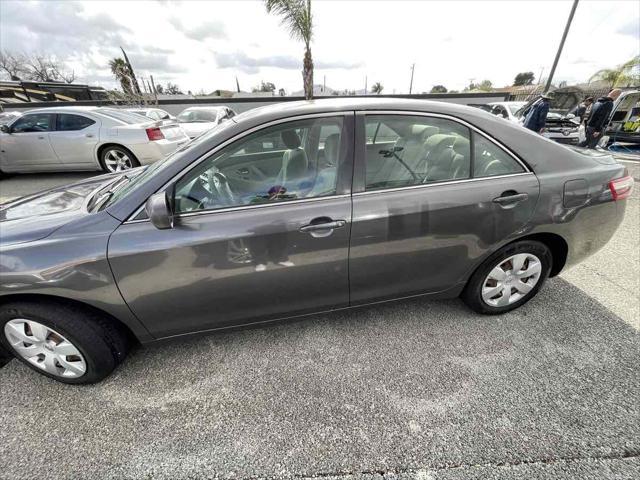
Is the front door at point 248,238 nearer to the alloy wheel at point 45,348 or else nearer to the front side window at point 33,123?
the alloy wheel at point 45,348

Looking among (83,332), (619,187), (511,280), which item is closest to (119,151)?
(83,332)

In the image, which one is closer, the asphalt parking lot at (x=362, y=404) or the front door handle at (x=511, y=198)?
the asphalt parking lot at (x=362, y=404)

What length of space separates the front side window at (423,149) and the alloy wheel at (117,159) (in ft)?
19.7

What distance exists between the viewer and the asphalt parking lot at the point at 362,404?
148 cm

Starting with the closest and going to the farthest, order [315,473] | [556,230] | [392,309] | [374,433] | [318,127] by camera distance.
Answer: [315,473] → [374,433] → [318,127] → [556,230] → [392,309]

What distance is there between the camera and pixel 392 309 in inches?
97.8

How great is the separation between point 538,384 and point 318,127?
2044 millimetres

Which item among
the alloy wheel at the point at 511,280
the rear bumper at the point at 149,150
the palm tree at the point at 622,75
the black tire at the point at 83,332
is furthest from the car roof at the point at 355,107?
the palm tree at the point at 622,75

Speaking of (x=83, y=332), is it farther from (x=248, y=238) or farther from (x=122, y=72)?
(x=122, y=72)

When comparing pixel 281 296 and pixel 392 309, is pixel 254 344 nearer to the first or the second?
pixel 281 296

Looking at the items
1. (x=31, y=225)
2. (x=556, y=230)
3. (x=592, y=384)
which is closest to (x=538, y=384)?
(x=592, y=384)

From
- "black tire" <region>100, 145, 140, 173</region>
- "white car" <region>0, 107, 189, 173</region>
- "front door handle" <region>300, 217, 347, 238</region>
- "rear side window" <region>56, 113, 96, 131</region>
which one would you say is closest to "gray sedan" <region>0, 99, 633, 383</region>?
"front door handle" <region>300, 217, 347, 238</region>

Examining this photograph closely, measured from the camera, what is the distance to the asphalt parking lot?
4.86 feet

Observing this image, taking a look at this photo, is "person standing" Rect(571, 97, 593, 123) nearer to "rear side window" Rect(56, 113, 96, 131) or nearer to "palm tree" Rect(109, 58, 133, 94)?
"rear side window" Rect(56, 113, 96, 131)
